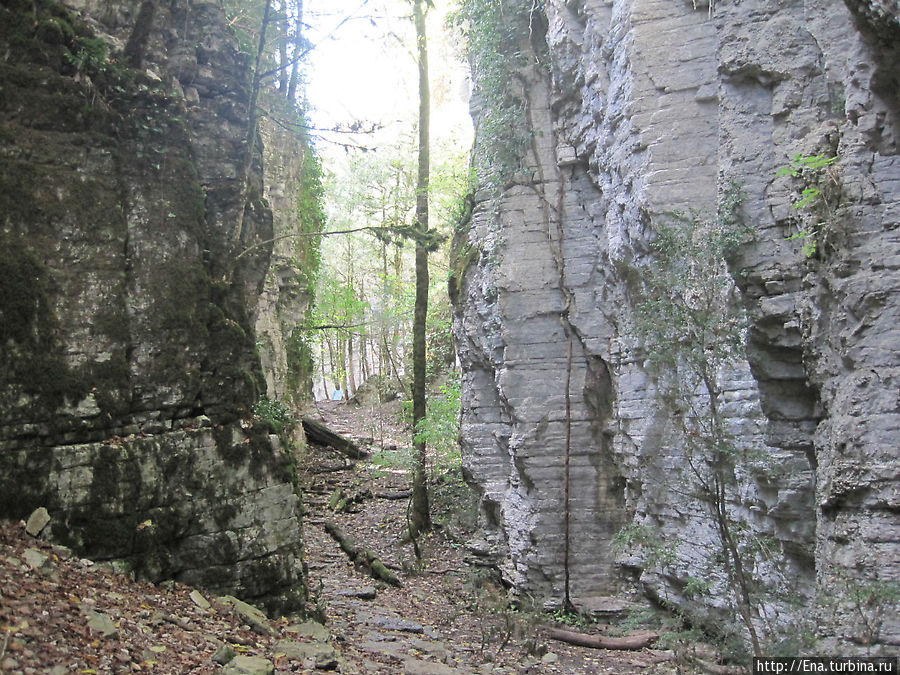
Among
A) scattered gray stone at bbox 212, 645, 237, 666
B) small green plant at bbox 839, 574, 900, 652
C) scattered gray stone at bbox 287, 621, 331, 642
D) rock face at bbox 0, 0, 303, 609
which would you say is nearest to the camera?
small green plant at bbox 839, 574, 900, 652

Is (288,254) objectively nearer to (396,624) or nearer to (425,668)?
(396,624)

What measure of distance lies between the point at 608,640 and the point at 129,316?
826 cm

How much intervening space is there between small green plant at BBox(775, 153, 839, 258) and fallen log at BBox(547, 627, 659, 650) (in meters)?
6.24

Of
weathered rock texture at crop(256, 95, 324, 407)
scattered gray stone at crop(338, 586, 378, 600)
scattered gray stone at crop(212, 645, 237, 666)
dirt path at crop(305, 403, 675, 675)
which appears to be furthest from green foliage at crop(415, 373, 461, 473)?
scattered gray stone at crop(212, 645, 237, 666)

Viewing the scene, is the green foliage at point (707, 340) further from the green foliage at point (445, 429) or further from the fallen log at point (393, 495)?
the fallen log at point (393, 495)

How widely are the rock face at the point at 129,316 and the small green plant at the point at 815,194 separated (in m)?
6.65

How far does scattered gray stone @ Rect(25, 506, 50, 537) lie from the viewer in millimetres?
6469

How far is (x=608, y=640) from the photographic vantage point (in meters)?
10.2

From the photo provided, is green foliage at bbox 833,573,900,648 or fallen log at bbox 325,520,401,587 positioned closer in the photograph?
green foliage at bbox 833,573,900,648

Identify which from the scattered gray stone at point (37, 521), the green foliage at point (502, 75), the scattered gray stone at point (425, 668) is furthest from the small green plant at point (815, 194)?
the scattered gray stone at point (37, 521)

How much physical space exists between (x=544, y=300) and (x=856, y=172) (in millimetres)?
6607

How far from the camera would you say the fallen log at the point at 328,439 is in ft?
66.0

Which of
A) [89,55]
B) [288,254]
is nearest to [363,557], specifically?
[288,254]

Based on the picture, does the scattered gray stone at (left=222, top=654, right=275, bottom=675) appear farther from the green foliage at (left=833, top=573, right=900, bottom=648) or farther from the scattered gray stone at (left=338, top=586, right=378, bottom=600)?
the scattered gray stone at (left=338, top=586, right=378, bottom=600)
